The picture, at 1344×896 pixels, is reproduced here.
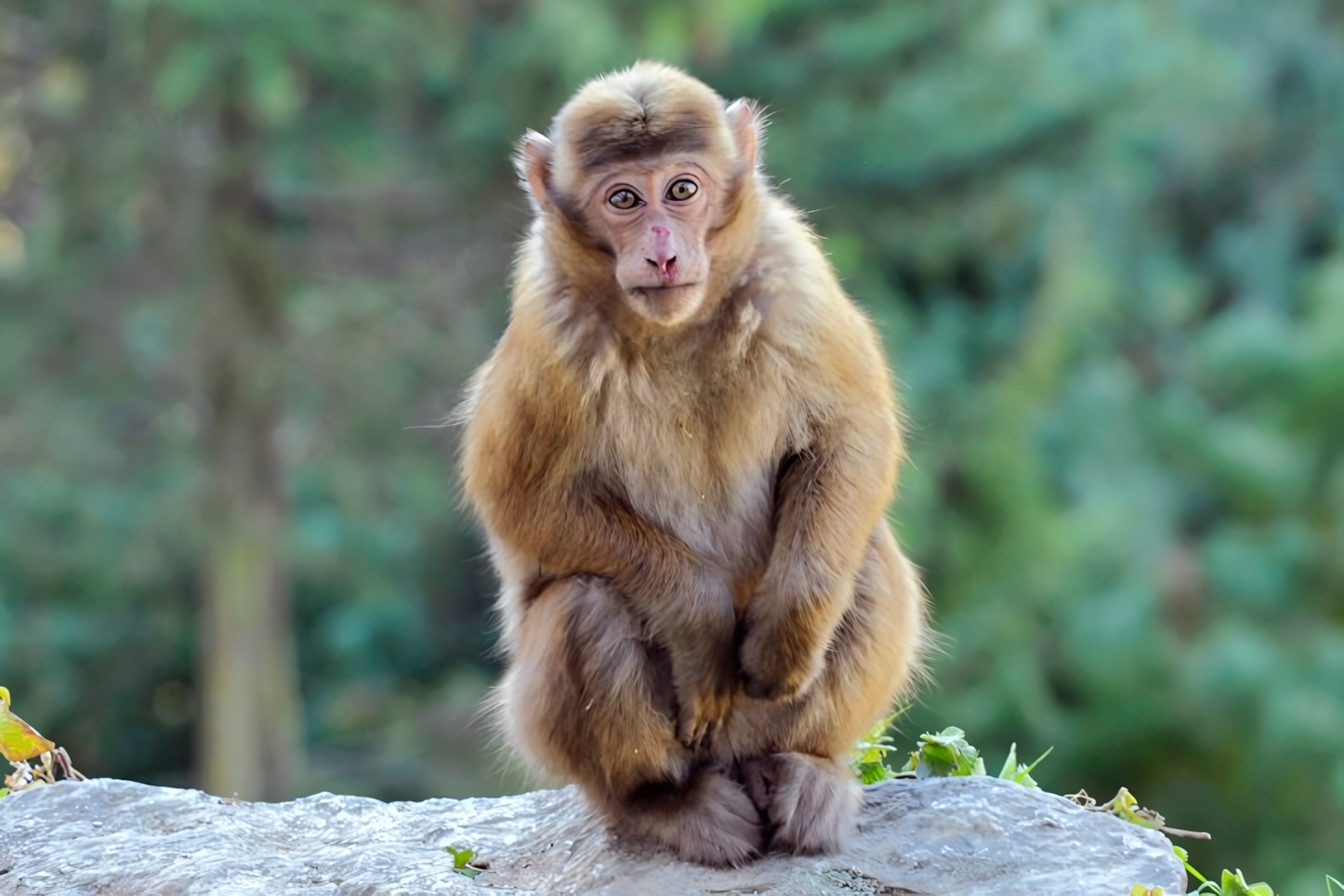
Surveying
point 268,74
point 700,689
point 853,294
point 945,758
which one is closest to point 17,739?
point 700,689

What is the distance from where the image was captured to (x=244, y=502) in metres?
12.2

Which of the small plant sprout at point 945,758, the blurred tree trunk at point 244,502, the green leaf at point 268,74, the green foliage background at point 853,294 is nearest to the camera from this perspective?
the small plant sprout at point 945,758

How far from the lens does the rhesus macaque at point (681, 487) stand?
164 inches

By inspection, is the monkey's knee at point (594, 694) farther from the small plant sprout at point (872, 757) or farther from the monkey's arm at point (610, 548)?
the small plant sprout at point (872, 757)

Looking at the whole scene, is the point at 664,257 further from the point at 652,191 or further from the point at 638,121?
the point at 638,121

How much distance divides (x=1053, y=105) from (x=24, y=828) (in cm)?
939

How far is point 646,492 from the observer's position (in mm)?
4336

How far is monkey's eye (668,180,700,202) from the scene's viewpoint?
4223 mm

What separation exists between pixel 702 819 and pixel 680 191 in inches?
61.4

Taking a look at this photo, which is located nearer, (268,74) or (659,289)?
(659,289)

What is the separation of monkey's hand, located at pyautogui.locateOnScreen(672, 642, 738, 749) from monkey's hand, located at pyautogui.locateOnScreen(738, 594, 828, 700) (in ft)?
0.17

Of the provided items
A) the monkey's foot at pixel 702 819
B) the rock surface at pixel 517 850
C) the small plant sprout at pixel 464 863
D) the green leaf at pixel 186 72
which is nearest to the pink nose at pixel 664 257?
the monkey's foot at pixel 702 819

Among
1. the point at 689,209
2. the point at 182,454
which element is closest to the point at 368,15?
the point at 182,454

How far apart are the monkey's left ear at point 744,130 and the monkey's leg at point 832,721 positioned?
3.59 ft
